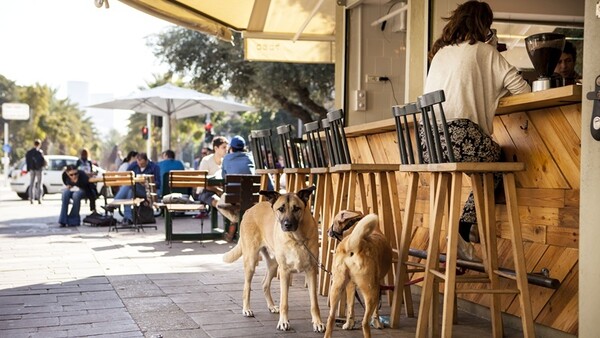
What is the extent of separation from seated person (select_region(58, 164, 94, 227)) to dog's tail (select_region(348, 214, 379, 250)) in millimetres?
10989

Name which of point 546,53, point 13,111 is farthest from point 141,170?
point 13,111

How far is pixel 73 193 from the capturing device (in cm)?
1473

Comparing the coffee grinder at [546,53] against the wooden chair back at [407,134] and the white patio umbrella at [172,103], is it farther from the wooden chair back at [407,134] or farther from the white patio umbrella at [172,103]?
the white patio umbrella at [172,103]

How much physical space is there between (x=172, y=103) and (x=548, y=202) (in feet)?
54.7

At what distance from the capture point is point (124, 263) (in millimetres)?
8969

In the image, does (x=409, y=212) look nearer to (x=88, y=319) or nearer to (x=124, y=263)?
(x=88, y=319)

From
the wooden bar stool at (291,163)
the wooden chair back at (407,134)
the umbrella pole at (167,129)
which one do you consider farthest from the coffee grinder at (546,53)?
the umbrella pole at (167,129)

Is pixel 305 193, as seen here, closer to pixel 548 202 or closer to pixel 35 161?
pixel 548 202

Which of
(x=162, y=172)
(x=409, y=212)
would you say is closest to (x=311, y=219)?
(x=409, y=212)

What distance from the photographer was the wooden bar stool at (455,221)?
452 cm

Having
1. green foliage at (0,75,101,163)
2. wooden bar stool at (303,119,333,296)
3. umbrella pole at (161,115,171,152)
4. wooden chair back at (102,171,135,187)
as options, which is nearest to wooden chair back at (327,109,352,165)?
wooden bar stool at (303,119,333,296)

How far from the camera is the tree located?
25.1 meters

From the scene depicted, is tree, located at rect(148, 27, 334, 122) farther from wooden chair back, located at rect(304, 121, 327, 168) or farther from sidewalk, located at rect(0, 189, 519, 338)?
wooden chair back, located at rect(304, 121, 327, 168)

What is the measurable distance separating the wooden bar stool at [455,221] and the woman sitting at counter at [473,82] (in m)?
0.16
